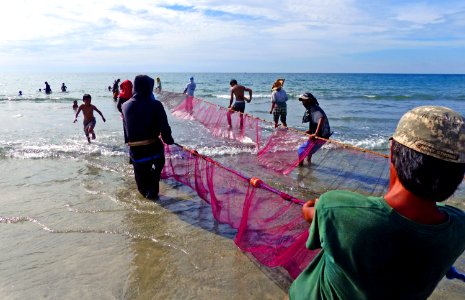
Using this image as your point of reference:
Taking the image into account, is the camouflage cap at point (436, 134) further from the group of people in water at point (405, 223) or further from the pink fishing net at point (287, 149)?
the pink fishing net at point (287, 149)

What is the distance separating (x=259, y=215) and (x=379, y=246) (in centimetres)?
242

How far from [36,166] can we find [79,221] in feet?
11.8

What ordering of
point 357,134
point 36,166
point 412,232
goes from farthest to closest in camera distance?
1. point 357,134
2. point 36,166
3. point 412,232

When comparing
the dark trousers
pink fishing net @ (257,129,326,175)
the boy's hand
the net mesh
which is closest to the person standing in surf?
the dark trousers

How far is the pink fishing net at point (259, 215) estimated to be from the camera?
3.07m

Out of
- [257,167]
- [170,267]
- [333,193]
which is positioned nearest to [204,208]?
[170,267]

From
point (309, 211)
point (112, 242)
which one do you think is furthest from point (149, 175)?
point (309, 211)

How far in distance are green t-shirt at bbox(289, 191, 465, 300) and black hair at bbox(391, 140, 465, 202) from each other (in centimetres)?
11

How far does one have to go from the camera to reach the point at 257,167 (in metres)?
7.84

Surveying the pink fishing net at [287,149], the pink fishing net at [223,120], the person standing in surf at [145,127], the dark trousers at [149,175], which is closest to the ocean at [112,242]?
the dark trousers at [149,175]

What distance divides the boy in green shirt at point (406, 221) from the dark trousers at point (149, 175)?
14.7 ft

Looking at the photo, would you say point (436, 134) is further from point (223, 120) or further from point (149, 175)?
point (223, 120)

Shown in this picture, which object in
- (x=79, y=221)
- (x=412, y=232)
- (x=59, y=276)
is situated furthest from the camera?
(x=79, y=221)

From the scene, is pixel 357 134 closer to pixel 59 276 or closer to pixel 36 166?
pixel 36 166
